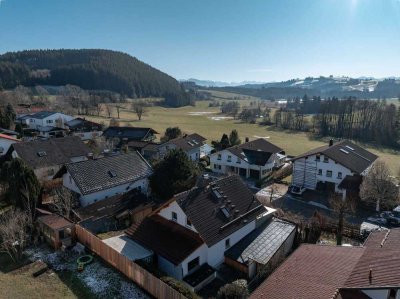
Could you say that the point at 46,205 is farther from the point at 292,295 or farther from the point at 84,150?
the point at 292,295

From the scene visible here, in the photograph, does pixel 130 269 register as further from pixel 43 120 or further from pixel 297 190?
pixel 43 120

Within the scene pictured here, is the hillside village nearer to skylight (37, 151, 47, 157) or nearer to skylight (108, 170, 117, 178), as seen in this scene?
skylight (108, 170, 117, 178)

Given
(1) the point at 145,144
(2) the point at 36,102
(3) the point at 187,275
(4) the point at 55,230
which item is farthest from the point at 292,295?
(2) the point at 36,102

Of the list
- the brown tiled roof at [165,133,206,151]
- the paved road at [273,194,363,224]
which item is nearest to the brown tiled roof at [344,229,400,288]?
the paved road at [273,194,363,224]

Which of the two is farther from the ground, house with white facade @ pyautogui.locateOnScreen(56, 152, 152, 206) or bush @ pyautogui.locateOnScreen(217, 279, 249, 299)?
house with white facade @ pyautogui.locateOnScreen(56, 152, 152, 206)

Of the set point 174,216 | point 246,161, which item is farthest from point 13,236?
point 246,161

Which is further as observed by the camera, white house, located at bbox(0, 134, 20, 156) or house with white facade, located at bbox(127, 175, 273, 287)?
white house, located at bbox(0, 134, 20, 156)

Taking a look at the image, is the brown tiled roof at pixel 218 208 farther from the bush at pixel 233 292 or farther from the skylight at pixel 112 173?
the skylight at pixel 112 173
